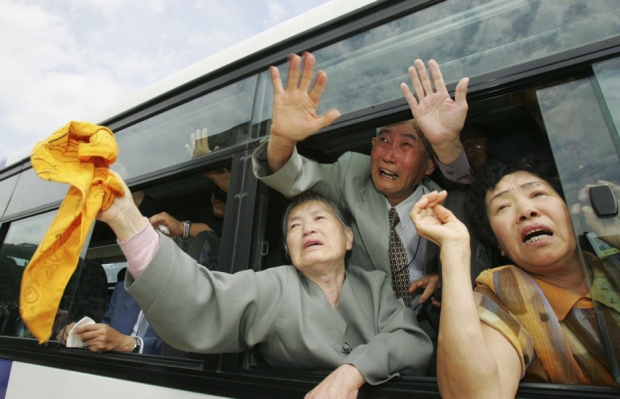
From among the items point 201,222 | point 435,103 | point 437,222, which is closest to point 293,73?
point 435,103

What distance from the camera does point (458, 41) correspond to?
1.55 m

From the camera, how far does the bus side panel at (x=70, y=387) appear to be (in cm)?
163

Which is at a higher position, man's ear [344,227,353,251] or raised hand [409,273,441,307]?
man's ear [344,227,353,251]

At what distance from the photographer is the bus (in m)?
1.21

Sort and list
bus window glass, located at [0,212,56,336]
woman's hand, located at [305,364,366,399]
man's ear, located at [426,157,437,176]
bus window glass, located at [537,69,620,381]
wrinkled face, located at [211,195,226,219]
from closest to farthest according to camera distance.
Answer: bus window glass, located at [537,69,620,381] < woman's hand, located at [305,364,366,399] < man's ear, located at [426,157,437,176] < wrinkled face, located at [211,195,226,219] < bus window glass, located at [0,212,56,336]

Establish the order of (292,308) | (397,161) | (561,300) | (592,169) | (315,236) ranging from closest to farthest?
(592,169), (561,300), (292,308), (315,236), (397,161)

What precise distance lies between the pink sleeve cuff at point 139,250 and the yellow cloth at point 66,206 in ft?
0.44

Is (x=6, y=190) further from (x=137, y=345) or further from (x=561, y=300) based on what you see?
(x=561, y=300)

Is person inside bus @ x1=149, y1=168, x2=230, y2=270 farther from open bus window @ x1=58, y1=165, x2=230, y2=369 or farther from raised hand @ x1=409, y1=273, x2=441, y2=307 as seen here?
raised hand @ x1=409, y1=273, x2=441, y2=307

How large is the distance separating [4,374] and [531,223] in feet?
8.99

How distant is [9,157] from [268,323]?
120 inches

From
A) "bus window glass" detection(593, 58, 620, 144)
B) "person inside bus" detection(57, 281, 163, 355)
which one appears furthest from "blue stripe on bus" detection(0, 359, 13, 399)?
"bus window glass" detection(593, 58, 620, 144)

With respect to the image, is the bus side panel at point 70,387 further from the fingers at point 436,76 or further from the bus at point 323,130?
the fingers at point 436,76

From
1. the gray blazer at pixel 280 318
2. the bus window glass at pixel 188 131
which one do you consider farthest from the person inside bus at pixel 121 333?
the gray blazer at pixel 280 318
